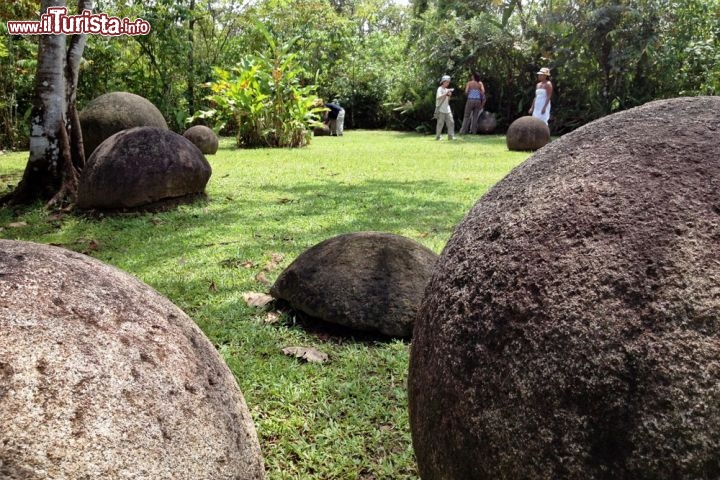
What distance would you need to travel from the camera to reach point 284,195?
762cm

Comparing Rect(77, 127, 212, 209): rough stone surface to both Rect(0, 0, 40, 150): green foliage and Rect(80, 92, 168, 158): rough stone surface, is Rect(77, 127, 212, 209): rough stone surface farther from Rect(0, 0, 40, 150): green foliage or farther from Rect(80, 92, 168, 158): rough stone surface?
Rect(0, 0, 40, 150): green foliage

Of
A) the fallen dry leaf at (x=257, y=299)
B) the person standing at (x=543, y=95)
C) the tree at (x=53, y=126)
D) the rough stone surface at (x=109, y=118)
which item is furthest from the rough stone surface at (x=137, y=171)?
the person standing at (x=543, y=95)

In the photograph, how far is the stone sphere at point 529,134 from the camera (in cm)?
1253

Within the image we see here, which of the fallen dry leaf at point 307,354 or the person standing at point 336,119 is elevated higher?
the person standing at point 336,119

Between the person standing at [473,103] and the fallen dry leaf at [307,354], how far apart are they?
618 inches

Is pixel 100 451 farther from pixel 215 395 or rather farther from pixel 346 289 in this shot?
pixel 346 289

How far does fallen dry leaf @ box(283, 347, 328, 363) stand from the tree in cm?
454

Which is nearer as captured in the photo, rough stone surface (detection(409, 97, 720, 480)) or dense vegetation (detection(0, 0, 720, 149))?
rough stone surface (detection(409, 97, 720, 480))

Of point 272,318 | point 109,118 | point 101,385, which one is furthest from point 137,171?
point 101,385

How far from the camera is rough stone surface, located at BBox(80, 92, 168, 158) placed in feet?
34.8

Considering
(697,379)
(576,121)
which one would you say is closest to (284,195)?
(697,379)

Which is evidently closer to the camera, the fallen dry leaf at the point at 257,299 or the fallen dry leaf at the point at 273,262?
the fallen dry leaf at the point at 257,299

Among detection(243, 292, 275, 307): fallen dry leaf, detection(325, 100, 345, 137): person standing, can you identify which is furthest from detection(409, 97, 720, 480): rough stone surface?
detection(325, 100, 345, 137): person standing

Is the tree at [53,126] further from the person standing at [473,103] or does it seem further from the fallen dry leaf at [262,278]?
the person standing at [473,103]
